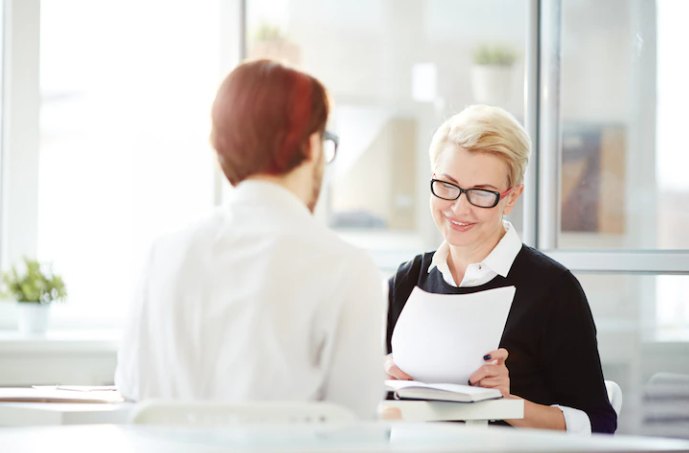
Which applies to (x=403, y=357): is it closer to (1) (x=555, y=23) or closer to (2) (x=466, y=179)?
(2) (x=466, y=179)

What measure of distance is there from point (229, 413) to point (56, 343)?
2.17 meters

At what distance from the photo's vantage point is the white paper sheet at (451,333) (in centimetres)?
184

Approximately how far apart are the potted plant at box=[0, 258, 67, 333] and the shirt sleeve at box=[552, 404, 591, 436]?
2018mm

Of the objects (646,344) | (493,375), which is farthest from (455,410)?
(646,344)

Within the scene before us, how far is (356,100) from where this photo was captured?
134 inches

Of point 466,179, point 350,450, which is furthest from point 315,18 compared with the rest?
point 350,450

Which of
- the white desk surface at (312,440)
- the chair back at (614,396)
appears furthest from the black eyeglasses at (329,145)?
the chair back at (614,396)

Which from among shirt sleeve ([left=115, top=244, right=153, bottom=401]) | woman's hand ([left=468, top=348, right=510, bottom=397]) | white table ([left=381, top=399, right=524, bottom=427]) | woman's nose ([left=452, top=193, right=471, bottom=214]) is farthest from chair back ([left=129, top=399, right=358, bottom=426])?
woman's nose ([left=452, top=193, right=471, bottom=214])

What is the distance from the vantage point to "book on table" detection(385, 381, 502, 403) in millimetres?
1569

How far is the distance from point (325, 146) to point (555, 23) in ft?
5.77

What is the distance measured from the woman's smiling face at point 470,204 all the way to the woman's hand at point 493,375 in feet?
1.22

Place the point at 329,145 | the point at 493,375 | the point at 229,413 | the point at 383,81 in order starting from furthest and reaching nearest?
the point at 383,81 < the point at 493,375 < the point at 329,145 < the point at 229,413

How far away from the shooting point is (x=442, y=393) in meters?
1.60

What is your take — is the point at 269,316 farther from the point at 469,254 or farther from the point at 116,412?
the point at 469,254
